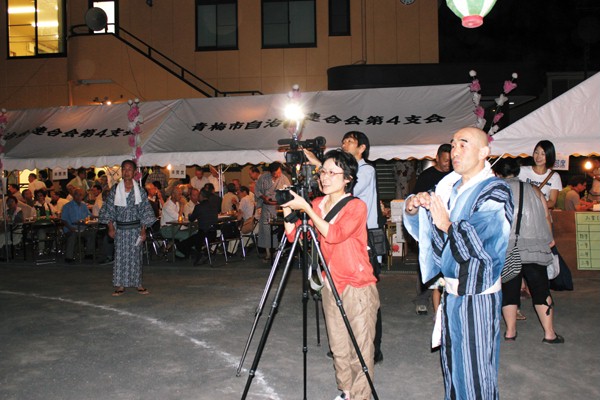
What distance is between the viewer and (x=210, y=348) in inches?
248

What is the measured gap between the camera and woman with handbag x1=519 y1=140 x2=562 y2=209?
7094 mm

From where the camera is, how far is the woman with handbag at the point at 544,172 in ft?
23.3

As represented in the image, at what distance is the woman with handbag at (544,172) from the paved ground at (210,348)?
155 cm

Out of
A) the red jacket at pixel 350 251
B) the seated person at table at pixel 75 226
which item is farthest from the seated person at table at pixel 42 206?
the red jacket at pixel 350 251

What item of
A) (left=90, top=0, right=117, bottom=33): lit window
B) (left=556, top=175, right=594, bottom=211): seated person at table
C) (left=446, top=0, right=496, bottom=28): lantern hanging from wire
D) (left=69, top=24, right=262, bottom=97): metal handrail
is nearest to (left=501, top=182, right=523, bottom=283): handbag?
(left=446, top=0, right=496, bottom=28): lantern hanging from wire

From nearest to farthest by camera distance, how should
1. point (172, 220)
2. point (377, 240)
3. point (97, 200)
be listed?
point (377, 240), point (172, 220), point (97, 200)

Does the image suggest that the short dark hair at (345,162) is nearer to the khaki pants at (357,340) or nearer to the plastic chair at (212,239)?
the khaki pants at (357,340)

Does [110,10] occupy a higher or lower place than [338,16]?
higher

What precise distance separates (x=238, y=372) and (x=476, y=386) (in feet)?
8.27

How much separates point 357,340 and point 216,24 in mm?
17493

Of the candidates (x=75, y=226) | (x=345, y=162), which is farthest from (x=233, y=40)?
(x=345, y=162)

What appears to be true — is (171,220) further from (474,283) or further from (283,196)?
(474,283)

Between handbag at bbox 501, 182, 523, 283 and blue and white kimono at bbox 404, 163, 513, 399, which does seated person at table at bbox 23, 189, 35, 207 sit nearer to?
handbag at bbox 501, 182, 523, 283

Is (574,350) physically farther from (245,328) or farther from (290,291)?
(290,291)
